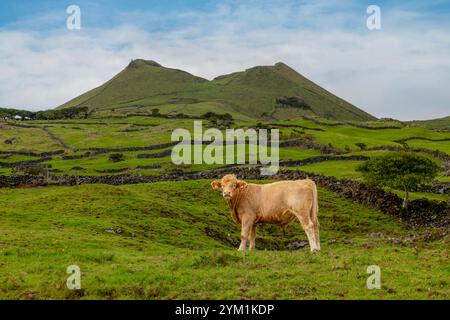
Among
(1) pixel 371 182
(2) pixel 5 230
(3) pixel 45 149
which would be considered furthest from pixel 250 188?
(3) pixel 45 149

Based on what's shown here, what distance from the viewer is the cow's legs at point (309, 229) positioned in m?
21.2

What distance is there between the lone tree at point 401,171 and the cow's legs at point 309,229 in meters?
33.4

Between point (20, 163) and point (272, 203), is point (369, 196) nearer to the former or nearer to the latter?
point (272, 203)

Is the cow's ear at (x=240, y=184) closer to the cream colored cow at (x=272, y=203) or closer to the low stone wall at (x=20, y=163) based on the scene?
the cream colored cow at (x=272, y=203)

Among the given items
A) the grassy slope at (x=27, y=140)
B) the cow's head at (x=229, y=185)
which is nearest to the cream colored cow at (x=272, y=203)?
the cow's head at (x=229, y=185)

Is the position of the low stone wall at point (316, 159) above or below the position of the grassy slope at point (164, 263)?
above

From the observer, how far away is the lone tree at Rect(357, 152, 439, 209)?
52406 millimetres

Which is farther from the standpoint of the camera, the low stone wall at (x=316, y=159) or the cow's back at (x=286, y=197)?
the low stone wall at (x=316, y=159)

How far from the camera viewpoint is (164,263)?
1883 centimetres

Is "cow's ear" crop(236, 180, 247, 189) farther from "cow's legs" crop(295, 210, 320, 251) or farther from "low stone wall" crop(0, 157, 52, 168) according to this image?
"low stone wall" crop(0, 157, 52, 168)

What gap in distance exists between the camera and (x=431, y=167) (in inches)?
2126

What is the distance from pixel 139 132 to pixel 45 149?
93.1ft

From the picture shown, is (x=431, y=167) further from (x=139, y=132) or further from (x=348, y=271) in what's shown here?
(x=139, y=132)

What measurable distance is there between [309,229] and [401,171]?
35.2m
